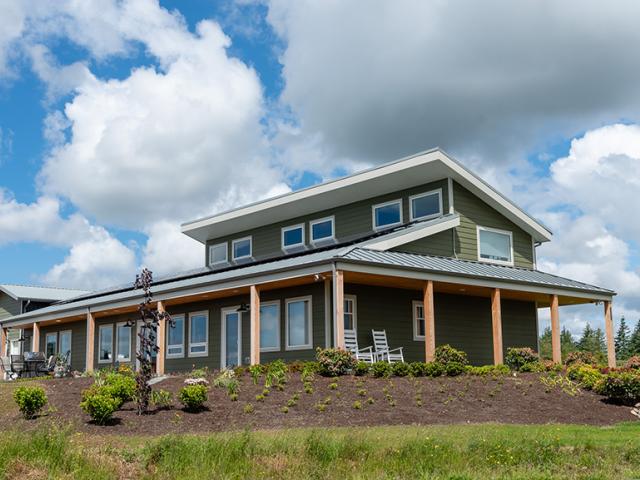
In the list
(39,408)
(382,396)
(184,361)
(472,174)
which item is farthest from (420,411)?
(184,361)

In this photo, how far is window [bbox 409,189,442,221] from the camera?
81.0 feet

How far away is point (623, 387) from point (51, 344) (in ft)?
85.3

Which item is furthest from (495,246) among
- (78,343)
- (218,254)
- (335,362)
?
(78,343)

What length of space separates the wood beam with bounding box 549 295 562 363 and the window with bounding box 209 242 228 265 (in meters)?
12.5

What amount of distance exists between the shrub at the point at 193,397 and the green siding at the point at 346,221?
41.2 feet

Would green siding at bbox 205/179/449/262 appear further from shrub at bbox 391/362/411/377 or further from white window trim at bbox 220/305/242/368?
shrub at bbox 391/362/411/377

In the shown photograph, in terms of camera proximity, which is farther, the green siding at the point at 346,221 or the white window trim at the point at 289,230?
the white window trim at the point at 289,230

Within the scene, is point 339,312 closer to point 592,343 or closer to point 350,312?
point 350,312

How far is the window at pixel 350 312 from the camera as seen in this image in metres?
22.0

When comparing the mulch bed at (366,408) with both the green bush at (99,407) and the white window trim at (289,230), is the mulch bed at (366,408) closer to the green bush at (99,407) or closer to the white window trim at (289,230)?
the green bush at (99,407)

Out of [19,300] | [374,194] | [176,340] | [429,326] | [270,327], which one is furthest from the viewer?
[19,300]

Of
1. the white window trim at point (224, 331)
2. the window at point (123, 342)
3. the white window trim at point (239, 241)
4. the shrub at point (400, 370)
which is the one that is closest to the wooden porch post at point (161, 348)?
the white window trim at point (224, 331)

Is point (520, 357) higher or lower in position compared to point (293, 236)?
lower

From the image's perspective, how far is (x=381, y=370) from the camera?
713 inches
